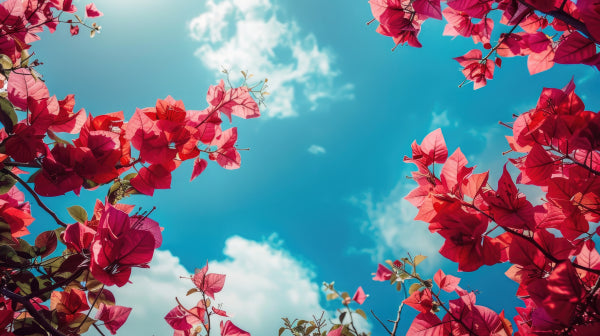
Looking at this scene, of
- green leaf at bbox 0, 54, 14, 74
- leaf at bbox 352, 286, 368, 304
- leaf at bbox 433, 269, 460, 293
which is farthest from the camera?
leaf at bbox 352, 286, 368, 304

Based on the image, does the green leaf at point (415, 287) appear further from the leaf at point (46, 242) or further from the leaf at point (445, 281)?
the leaf at point (46, 242)

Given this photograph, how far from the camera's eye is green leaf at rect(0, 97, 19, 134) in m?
0.65

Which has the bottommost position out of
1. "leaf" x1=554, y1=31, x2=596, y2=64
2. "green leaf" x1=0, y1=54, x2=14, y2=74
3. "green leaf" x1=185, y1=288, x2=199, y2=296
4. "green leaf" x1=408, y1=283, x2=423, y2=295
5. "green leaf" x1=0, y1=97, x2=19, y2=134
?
"green leaf" x1=185, y1=288, x2=199, y2=296

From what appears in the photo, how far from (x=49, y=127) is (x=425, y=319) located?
1.17 m

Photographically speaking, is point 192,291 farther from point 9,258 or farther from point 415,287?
point 415,287

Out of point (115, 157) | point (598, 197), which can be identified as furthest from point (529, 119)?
point (115, 157)

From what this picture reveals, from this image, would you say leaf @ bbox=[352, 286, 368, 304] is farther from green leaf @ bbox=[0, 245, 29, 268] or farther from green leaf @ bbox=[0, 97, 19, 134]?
green leaf @ bbox=[0, 97, 19, 134]

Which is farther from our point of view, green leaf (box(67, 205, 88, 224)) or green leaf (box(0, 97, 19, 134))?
green leaf (box(67, 205, 88, 224))

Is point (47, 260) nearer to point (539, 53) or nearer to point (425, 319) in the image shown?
point (425, 319)

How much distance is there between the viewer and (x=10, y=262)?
722 mm

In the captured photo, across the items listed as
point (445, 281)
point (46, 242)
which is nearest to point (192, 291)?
point (46, 242)

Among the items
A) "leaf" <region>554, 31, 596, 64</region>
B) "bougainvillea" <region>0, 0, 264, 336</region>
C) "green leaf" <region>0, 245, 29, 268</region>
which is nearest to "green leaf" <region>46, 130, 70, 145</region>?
"bougainvillea" <region>0, 0, 264, 336</region>

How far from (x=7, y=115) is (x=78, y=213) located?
309 millimetres

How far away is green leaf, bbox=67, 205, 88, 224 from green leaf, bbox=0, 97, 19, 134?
0.25 meters
